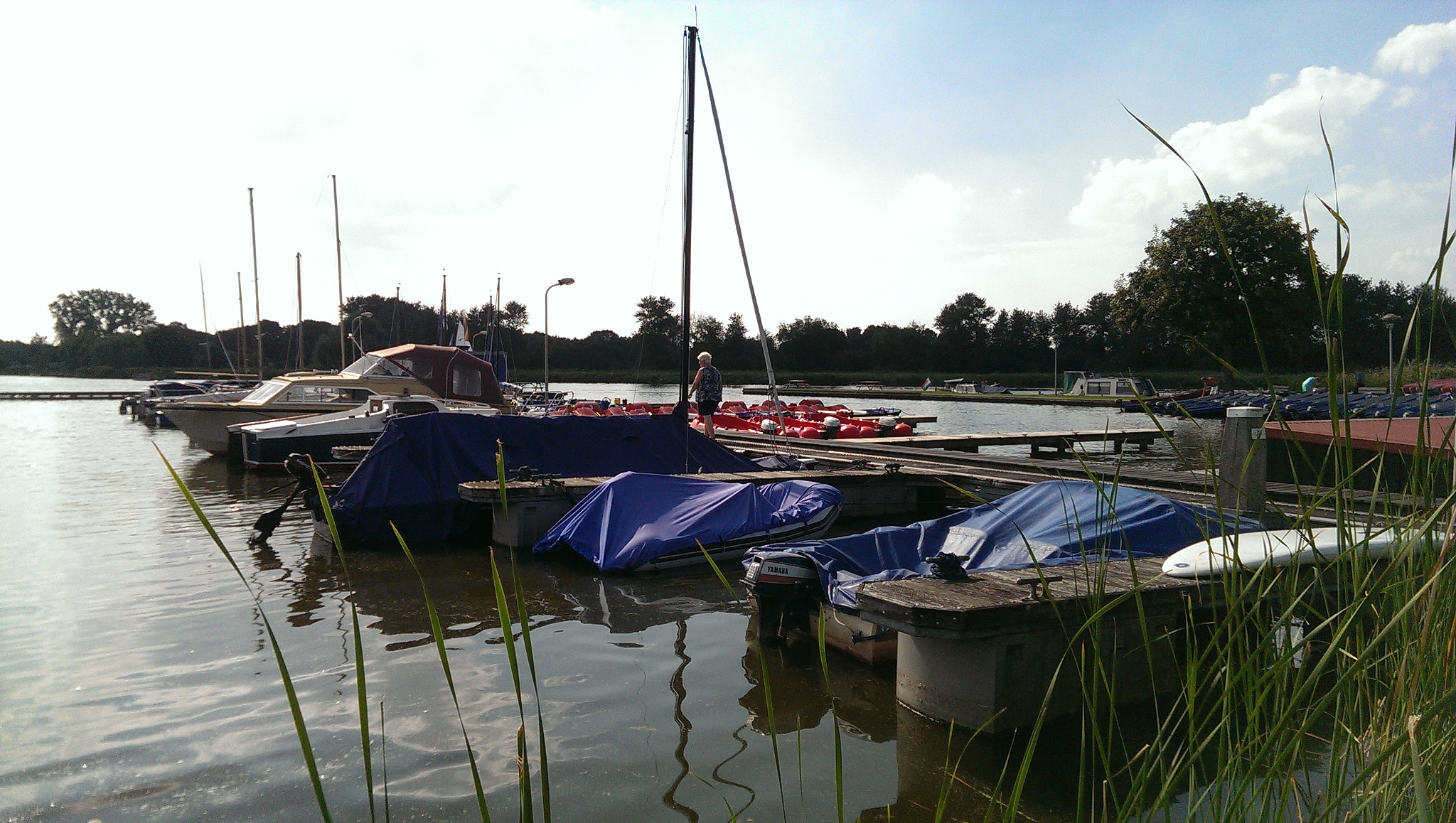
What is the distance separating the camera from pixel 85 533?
A: 11.5m

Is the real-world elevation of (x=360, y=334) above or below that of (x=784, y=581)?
above

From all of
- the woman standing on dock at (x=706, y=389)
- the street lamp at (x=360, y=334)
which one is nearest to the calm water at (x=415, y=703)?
the woman standing on dock at (x=706, y=389)

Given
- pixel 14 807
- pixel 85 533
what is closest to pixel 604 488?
pixel 14 807

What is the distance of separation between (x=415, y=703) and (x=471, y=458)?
607cm

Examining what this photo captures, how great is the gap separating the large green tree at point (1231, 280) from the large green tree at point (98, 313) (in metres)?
120

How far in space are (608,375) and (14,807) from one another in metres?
86.1

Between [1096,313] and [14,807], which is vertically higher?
[1096,313]

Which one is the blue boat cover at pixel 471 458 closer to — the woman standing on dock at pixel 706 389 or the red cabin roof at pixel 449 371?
the woman standing on dock at pixel 706 389

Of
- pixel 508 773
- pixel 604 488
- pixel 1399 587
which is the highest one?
pixel 1399 587

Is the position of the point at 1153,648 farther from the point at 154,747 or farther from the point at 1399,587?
the point at 154,747

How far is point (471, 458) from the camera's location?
37.0 feet

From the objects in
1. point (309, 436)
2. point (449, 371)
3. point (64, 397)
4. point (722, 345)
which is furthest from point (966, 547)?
point (722, 345)

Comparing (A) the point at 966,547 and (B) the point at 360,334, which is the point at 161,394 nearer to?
(B) the point at 360,334

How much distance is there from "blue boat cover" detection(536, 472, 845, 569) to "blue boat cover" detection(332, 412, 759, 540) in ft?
6.18
